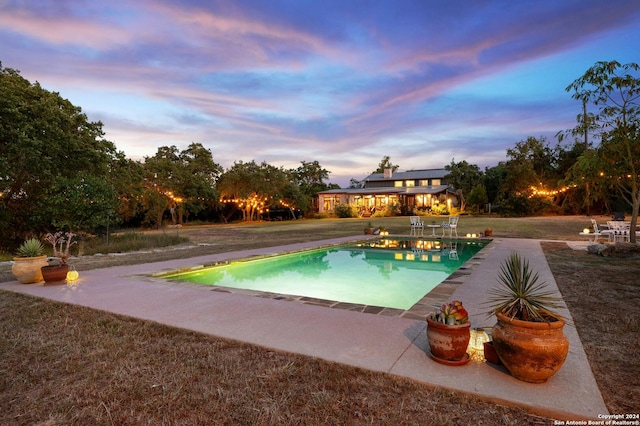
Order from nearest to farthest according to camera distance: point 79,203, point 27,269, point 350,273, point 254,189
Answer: point 27,269, point 350,273, point 79,203, point 254,189

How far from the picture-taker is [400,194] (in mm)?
37750

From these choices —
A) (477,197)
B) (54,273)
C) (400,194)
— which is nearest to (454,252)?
(54,273)

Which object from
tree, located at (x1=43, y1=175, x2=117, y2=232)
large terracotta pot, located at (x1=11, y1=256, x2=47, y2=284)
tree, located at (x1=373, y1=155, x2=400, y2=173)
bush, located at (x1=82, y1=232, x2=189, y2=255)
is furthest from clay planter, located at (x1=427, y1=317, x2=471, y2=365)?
tree, located at (x1=373, y1=155, x2=400, y2=173)

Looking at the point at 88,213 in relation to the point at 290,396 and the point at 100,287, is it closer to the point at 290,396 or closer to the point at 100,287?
the point at 100,287

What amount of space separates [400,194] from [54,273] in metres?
34.6

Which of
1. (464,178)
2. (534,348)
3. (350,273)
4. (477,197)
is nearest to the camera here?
(534,348)

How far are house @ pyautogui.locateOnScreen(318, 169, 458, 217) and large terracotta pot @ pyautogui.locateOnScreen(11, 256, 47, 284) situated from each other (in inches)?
1224

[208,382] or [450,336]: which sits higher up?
[450,336]

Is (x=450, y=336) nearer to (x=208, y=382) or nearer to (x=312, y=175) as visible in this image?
(x=208, y=382)

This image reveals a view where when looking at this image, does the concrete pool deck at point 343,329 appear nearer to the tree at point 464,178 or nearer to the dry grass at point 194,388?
the dry grass at point 194,388

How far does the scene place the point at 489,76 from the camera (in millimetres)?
15766

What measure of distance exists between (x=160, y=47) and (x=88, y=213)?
688 centimetres

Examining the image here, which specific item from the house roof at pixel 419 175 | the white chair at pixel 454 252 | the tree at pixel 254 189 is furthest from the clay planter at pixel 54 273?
the house roof at pixel 419 175

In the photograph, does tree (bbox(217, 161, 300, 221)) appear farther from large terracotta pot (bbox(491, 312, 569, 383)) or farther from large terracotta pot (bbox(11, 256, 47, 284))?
large terracotta pot (bbox(491, 312, 569, 383))
